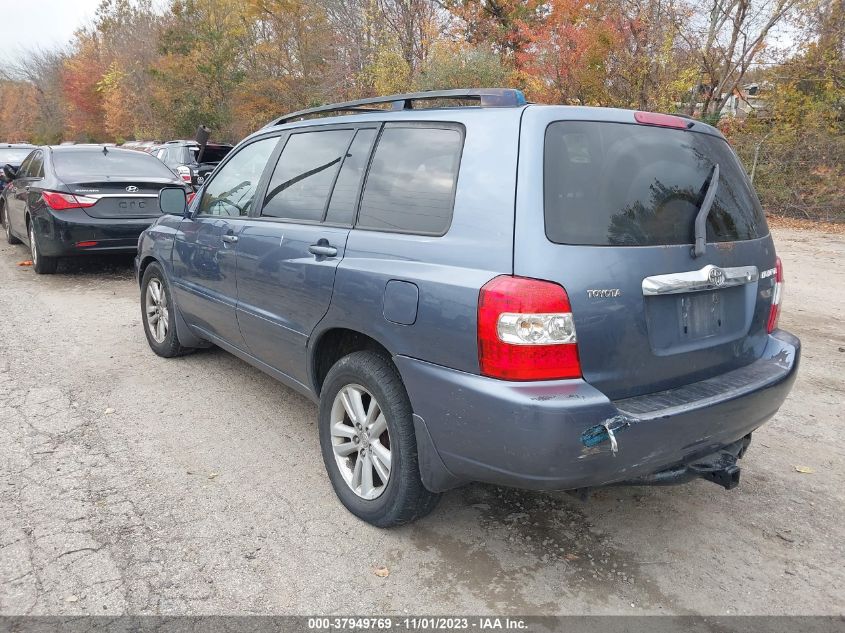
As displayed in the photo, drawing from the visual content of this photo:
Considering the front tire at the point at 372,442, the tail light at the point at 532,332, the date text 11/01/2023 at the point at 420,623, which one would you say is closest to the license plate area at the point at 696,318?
the tail light at the point at 532,332

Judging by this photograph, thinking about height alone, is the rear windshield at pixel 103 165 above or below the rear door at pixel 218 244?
above

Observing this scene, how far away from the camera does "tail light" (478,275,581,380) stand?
7.44ft

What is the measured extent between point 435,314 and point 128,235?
690 centimetres

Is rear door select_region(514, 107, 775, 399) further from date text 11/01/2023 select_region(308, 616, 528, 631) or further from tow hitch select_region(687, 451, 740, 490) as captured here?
date text 11/01/2023 select_region(308, 616, 528, 631)

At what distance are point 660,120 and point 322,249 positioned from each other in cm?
167

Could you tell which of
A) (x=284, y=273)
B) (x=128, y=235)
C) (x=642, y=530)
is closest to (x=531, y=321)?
(x=642, y=530)

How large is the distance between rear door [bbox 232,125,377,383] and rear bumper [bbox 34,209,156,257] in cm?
501

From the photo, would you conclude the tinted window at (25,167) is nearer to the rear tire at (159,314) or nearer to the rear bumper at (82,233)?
the rear bumper at (82,233)

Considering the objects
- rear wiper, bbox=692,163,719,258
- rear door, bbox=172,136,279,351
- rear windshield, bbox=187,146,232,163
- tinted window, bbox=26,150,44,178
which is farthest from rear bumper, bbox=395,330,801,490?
rear windshield, bbox=187,146,232,163

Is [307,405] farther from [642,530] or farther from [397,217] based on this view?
[642,530]

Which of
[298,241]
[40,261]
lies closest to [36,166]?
[40,261]

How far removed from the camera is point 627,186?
2.53m

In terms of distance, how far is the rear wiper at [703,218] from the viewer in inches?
102

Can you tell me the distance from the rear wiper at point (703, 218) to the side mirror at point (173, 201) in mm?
3635
